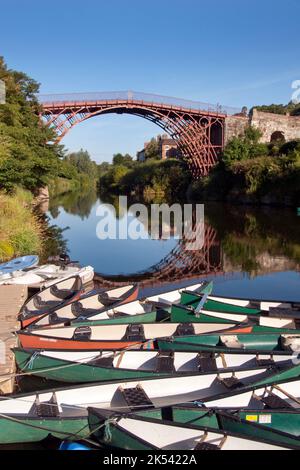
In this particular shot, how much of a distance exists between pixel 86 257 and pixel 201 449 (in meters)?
15.2

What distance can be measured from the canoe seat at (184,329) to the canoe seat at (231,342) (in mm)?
669

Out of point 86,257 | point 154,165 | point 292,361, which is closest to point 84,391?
point 292,361

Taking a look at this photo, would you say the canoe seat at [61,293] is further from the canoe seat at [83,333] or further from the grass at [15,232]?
the grass at [15,232]

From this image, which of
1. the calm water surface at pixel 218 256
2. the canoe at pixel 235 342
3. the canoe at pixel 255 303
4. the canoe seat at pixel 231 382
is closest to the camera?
the canoe seat at pixel 231 382

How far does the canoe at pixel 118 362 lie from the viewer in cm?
655

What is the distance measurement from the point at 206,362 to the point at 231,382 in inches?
27.1

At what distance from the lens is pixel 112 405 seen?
582 cm

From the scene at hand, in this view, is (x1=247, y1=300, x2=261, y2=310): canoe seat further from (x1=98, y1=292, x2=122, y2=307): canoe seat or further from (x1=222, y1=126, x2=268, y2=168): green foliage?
(x1=222, y1=126, x2=268, y2=168): green foliage

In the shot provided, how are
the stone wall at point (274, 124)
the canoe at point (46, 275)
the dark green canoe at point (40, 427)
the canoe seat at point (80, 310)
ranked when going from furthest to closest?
the stone wall at point (274, 124), the canoe at point (46, 275), the canoe seat at point (80, 310), the dark green canoe at point (40, 427)

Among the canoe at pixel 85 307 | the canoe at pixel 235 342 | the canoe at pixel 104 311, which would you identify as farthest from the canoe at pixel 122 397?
the canoe at pixel 85 307

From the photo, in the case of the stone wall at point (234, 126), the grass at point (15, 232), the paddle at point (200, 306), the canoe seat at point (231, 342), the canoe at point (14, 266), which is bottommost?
the canoe seat at point (231, 342)

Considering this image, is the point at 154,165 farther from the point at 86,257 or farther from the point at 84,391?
the point at 84,391

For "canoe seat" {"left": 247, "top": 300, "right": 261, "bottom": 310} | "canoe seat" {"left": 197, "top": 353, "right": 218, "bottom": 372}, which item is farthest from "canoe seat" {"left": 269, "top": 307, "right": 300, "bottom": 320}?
"canoe seat" {"left": 197, "top": 353, "right": 218, "bottom": 372}

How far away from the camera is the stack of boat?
182 inches
